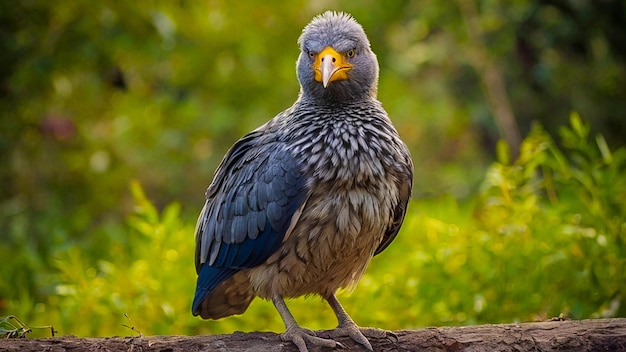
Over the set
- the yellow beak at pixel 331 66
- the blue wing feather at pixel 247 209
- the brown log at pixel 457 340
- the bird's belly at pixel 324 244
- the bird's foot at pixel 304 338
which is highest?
the yellow beak at pixel 331 66

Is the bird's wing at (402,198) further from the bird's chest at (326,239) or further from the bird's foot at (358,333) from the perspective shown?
the bird's foot at (358,333)

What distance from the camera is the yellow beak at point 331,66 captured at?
3633mm

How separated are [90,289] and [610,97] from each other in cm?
458

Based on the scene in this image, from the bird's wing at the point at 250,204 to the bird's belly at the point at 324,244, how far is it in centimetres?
7

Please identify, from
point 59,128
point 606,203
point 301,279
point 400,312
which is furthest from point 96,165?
point 606,203

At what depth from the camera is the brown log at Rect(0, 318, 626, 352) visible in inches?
129

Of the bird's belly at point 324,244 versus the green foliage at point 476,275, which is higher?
the green foliage at point 476,275

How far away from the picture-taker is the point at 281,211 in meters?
3.59

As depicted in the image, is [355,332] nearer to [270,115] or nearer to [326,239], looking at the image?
[326,239]

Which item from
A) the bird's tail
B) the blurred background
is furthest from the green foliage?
the bird's tail

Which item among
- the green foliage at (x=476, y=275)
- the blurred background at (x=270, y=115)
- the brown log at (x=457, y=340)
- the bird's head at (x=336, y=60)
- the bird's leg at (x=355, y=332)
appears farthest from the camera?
the blurred background at (x=270, y=115)

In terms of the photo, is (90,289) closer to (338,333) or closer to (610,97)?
(338,333)

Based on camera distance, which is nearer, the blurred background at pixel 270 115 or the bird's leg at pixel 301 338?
the bird's leg at pixel 301 338

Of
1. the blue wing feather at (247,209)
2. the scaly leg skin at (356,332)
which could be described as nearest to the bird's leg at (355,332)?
the scaly leg skin at (356,332)
